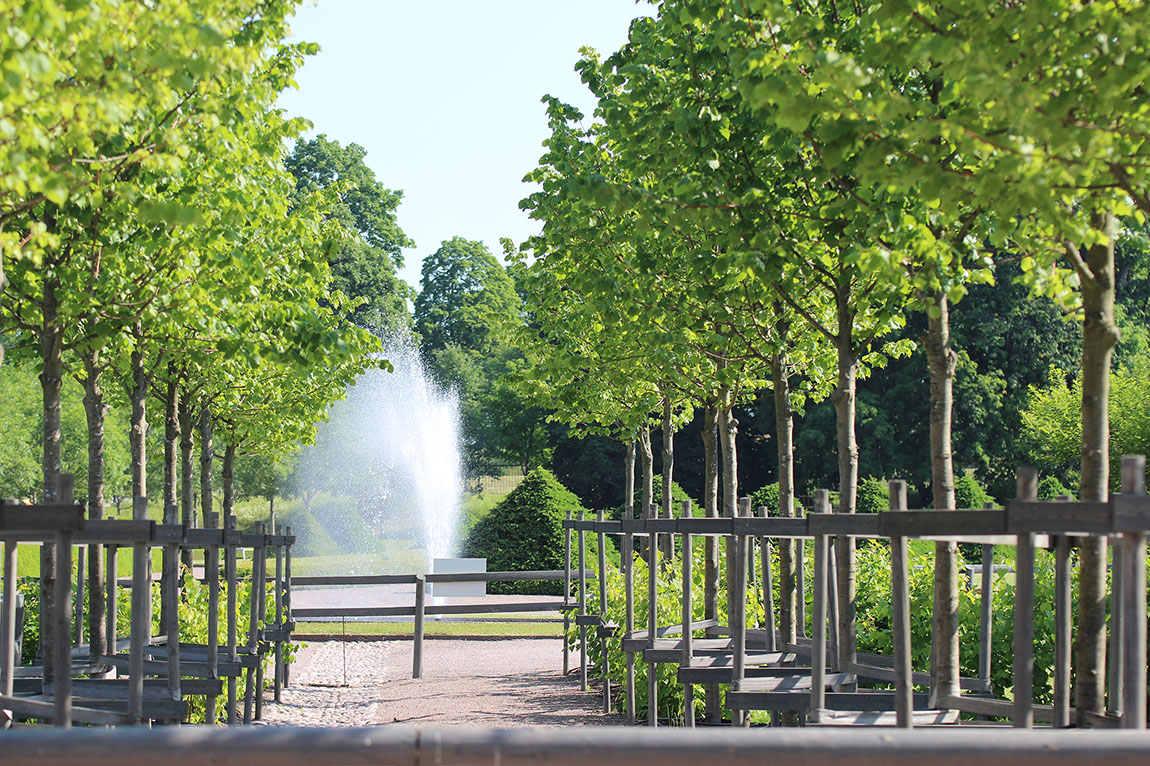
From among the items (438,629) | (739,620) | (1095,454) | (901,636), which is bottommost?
(438,629)

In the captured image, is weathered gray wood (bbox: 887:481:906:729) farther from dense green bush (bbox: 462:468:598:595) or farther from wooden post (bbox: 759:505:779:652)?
dense green bush (bbox: 462:468:598:595)

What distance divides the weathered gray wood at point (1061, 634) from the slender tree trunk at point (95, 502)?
728 cm

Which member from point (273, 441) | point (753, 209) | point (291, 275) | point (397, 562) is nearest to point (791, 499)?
point (753, 209)

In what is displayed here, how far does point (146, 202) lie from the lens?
290 inches

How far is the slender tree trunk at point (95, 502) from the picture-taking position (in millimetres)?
10766

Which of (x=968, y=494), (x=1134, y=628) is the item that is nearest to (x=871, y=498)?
(x=968, y=494)

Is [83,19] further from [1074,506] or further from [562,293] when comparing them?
[562,293]

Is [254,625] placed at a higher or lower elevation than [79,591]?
lower

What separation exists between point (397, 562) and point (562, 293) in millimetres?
20557

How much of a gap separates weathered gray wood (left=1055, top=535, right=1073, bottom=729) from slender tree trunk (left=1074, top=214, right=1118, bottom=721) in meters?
0.44

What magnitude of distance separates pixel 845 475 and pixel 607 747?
6.88 metres

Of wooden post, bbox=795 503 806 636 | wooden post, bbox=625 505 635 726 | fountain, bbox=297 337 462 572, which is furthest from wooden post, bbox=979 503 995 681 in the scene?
fountain, bbox=297 337 462 572

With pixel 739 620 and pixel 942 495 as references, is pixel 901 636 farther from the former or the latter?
pixel 739 620

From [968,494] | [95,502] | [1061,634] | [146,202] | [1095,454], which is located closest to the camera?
[1061,634]
